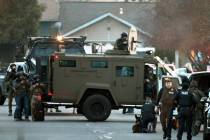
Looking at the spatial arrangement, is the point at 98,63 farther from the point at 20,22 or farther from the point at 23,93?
the point at 20,22

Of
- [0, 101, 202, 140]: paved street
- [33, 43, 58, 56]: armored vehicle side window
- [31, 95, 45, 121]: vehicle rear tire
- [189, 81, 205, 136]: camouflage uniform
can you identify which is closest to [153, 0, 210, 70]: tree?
[33, 43, 58, 56]: armored vehicle side window

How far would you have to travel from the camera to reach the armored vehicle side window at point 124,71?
27938mm

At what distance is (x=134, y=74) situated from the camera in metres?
28.0

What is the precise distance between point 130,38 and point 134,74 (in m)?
2.67

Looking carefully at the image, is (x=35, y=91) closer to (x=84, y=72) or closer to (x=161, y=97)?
(x=84, y=72)

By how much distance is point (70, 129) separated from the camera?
81.6ft

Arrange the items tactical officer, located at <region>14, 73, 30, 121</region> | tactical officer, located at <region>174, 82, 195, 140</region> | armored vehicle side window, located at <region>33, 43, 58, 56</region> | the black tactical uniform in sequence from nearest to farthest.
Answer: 1. tactical officer, located at <region>174, 82, 195, 140</region>
2. the black tactical uniform
3. tactical officer, located at <region>14, 73, 30, 121</region>
4. armored vehicle side window, located at <region>33, 43, 58, 56</region>

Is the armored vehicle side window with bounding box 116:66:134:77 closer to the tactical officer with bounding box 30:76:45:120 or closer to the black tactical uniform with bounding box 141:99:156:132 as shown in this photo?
the tactical officer with bounding box 30:76:45:120

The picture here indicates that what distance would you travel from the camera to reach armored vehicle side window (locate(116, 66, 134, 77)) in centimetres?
2794

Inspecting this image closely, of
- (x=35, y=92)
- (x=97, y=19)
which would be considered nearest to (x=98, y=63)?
(x=35, y=92)

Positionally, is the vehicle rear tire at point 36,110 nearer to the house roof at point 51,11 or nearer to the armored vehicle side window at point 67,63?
the armored vehicle side window at point 67,63

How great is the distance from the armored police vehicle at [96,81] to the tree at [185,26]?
11.9 metres

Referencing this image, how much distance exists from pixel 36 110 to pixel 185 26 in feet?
70.8

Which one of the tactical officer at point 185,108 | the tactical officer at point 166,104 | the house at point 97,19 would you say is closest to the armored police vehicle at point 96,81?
the tactical officer at point 166,104
